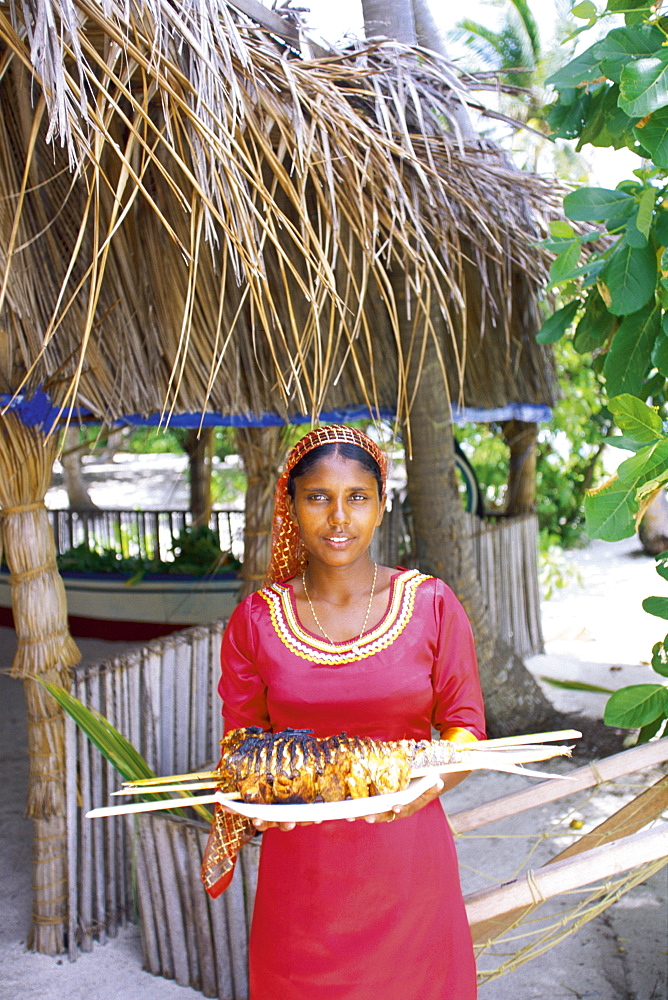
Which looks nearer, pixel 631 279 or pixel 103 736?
pixel 631 279

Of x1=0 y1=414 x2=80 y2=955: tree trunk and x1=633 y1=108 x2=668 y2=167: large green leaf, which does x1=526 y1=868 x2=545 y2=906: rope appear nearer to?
x1=633 y1=108 x2=668 y2=167: large green leaf

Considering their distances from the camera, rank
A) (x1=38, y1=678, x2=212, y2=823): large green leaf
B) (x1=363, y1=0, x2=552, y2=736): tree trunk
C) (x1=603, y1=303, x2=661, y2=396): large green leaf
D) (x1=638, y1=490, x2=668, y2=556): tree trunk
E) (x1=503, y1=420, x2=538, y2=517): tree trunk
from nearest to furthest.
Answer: (x1=603, y1=303, x2=661, y2=396): large green leaf → (x1=38, y1=678, x2=212, y2=823): large green leaf → (x1=363, y1=0, x2=552, y2=736): tree trunk → (x1=503, y1=420, x2=538, y2=517): tree trunk → (x1=638, y1=490, x2=668, y2=556): tree trunk

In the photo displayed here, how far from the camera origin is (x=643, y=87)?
1.64 metres

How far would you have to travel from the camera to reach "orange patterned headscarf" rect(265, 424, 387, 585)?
1590 mm

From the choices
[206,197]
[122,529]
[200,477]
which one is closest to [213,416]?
[206,197]

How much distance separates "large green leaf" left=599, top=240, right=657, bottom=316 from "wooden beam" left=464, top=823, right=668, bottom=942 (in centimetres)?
115

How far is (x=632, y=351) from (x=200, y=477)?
6.47m

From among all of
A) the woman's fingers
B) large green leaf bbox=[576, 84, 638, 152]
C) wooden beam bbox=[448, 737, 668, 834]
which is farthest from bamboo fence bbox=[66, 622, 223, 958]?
large green leaf bbox=[576, 84, 638, 152]

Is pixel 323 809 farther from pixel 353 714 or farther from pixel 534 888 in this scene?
pixel 534 888

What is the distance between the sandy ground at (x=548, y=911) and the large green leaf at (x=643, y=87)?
1534mm

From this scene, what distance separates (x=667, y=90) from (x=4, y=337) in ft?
6.87

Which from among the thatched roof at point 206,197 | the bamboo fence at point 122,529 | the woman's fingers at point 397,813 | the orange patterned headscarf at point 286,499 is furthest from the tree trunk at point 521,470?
the woman's fingers at point 397,813

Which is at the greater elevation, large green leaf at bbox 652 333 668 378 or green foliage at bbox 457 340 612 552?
large green leaf at bbox 652 333 668 378

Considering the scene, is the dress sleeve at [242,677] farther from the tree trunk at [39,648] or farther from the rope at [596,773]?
the tree trunk at [39,648]
